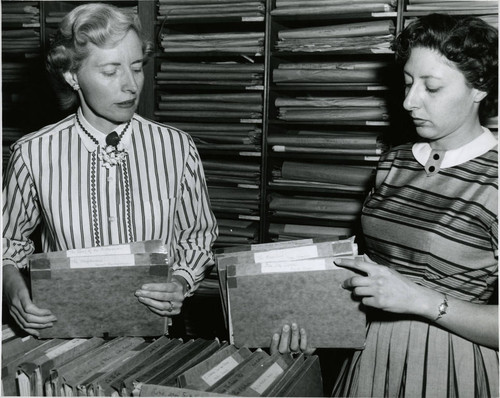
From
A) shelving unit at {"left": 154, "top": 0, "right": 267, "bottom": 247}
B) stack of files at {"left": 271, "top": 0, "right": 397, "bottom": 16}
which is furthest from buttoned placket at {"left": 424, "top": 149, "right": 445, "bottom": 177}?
shelving unit at {"left": 154, "top": 0, "right": 267, "bottom": 247}

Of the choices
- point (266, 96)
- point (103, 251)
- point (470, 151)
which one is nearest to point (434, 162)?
point (470, 151)

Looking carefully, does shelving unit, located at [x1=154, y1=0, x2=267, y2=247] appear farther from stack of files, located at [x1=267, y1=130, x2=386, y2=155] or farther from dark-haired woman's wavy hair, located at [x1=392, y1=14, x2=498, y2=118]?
dark-haired woman's wavy hair, located at [x1=392, y1=14, x2=498, y2=118]

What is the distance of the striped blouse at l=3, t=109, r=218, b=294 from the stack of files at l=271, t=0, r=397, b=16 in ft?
5.52

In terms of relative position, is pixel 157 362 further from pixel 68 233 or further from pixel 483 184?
pixel 483 184

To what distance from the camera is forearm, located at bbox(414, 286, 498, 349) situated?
1.25 metres

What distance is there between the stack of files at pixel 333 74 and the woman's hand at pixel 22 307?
81.9 inches

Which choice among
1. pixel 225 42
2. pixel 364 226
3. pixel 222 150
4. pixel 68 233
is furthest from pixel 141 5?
pixel 364 226

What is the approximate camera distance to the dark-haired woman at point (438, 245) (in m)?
1.26

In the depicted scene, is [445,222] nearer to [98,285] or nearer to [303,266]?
[303,266]

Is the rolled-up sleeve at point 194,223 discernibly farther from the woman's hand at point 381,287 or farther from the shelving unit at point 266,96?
the shelving unit at point 266,96

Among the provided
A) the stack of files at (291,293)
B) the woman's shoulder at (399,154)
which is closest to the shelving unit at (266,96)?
the woman's shoulder at (399,154)

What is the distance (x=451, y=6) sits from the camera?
→ 2812 millimetres

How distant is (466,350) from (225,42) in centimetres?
247

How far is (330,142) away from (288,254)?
202cm
